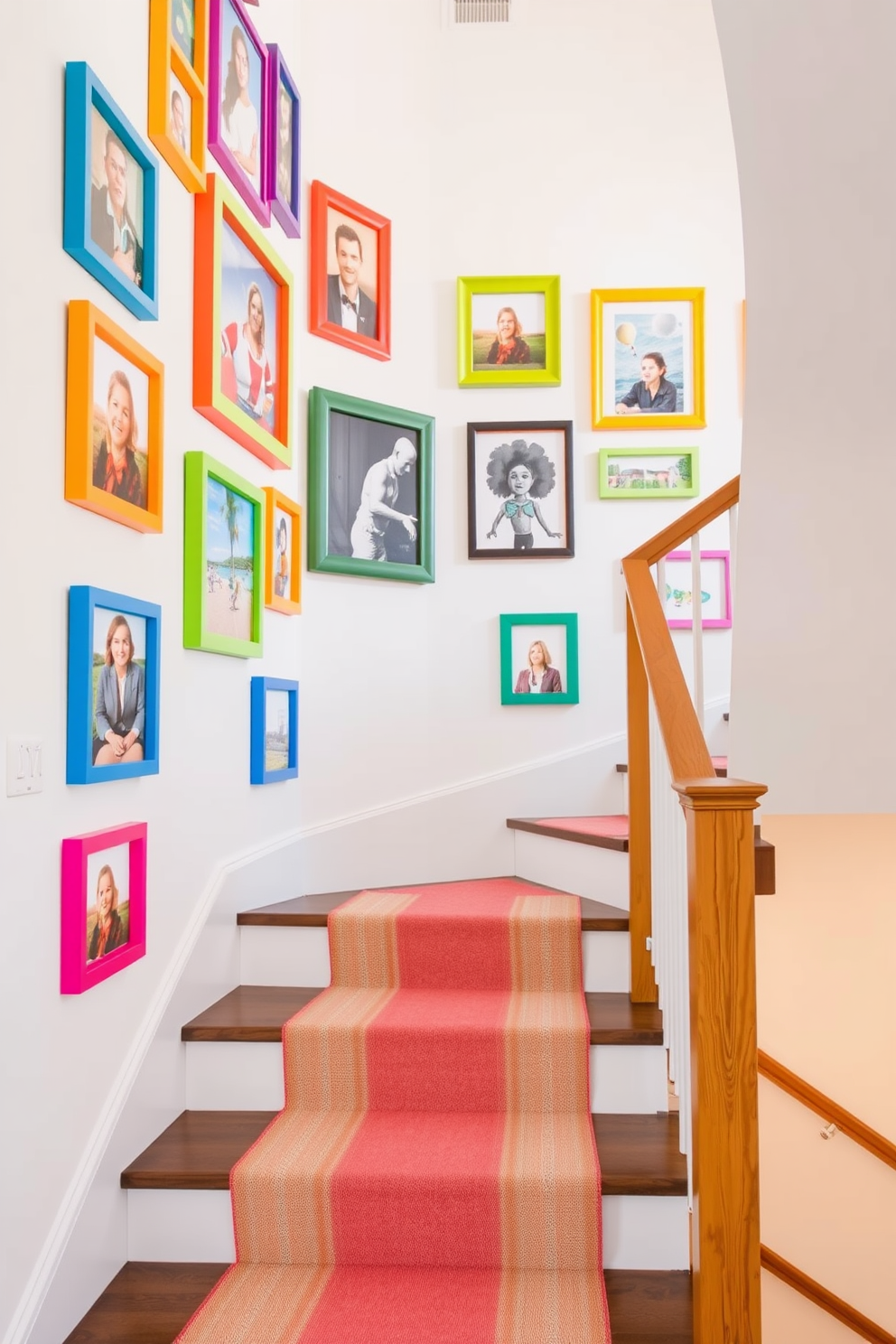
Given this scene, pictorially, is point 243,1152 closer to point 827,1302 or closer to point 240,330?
point 240,330

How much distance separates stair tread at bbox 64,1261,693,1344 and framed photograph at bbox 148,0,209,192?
239cm

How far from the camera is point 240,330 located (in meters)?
2.84

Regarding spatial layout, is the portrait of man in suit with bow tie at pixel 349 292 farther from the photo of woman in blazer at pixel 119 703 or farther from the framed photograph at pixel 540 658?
the photo of woman in blazer at pixel 119 703

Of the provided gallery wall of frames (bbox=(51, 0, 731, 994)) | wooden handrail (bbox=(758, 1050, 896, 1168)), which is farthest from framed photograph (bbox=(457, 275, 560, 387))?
wooden handrail (bbox=(758, 1050, 896, 1168))

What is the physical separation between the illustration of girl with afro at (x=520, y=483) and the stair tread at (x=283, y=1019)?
5.92ft

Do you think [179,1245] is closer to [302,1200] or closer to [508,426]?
[302,1200]

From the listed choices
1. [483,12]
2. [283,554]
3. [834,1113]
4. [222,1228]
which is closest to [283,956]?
[222,1228]

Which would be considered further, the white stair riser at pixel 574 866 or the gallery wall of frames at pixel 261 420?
the white stair riser at pixel 574 866

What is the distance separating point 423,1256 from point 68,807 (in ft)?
3.70

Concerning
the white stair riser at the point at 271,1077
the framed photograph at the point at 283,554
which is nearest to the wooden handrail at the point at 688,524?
the framed photograph at the point at 283,554

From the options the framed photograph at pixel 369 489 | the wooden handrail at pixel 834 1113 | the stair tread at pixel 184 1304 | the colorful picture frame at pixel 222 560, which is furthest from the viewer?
the wooden handrail at pixel 834 1113

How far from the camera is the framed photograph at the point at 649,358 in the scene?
12.8 ft

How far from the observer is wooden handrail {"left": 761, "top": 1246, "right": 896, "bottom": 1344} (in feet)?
11.8

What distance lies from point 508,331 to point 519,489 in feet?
1.98
